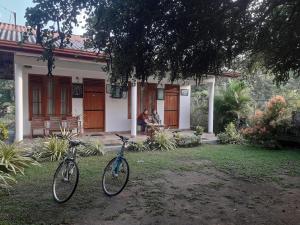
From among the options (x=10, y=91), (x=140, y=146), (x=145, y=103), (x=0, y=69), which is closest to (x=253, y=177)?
(x=140, y=146)

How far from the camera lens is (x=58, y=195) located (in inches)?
208

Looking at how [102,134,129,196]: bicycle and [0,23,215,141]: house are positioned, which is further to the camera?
[0,23,215,141]: house

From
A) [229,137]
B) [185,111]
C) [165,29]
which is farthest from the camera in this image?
[185,111]

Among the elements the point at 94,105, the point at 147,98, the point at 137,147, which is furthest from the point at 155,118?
the point at 137,147

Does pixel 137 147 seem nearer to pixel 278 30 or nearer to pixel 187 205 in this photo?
pixel 187 205

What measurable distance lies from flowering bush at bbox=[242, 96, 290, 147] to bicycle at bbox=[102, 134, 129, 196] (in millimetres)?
7245

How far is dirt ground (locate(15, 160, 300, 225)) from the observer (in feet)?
15.0

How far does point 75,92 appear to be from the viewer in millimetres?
12445

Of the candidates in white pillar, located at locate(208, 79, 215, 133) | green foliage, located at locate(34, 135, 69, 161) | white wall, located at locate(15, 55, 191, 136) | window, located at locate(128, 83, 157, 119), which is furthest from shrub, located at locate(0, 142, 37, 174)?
white pillar, located at locate(208, 79, 215, 133)

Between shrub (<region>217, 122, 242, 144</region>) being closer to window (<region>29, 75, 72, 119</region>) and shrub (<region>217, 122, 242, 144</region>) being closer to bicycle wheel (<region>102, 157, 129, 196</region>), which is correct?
window (<region>29, 75, 72, 119</region>)

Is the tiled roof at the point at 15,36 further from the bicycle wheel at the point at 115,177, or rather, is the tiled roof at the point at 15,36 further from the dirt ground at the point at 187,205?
the dirt ground at the point at 187,205

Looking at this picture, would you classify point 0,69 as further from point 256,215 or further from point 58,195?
point 256,215

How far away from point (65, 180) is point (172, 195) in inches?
75.7

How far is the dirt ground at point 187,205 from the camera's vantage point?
4.56m
